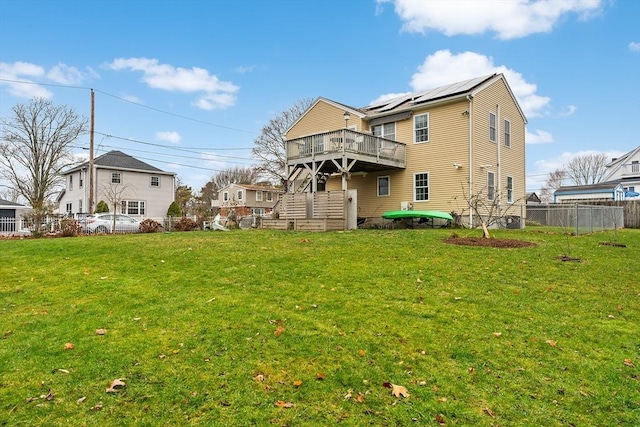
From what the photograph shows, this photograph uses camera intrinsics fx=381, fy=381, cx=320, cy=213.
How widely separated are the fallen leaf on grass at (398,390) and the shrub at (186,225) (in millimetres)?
18405

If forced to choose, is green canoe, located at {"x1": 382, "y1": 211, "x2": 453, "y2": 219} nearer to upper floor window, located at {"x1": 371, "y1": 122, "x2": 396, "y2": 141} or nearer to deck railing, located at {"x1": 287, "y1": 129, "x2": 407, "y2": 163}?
deck railing, located at {"x1": 287, "y1": 129, "x2": 407, "y2": 163}

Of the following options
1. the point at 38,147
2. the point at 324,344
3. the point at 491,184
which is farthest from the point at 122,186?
the point at 324,344

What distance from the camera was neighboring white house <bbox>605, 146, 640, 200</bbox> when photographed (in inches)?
1551

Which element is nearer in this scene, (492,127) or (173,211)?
(492,127)

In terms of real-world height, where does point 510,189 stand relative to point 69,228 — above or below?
above

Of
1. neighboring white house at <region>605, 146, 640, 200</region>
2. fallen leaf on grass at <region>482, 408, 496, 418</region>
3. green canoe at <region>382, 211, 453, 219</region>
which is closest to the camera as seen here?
fallen leaf on grass at <region>482, 408, 496, 418</region>

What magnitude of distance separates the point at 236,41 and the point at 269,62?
7.91 feet

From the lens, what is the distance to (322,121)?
2202 cm

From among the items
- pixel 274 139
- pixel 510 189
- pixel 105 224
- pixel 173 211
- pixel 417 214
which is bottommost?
pixel 105 224

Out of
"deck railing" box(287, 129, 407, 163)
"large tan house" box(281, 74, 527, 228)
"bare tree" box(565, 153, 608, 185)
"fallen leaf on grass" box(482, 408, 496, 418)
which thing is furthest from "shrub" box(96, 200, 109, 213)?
"bare tree" box(565, 153, 608, 185)

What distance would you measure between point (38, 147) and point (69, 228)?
21.4 meters

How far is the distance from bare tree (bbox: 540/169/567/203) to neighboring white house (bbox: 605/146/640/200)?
54.2 feet

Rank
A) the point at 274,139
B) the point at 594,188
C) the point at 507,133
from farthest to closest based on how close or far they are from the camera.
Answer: the point at 594,188 < the point at 274,139 < the point at 507,133

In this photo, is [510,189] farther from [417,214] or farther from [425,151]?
[417,214]
